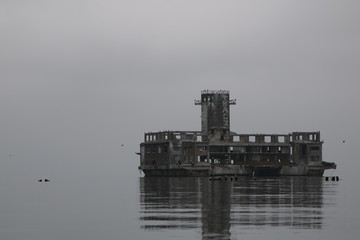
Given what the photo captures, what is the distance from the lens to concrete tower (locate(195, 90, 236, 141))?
609 ft

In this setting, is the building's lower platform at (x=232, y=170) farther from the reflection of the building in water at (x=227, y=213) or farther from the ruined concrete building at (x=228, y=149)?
the reflection of the building in water at (x=227, y=213)

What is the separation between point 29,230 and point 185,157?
12466 cm

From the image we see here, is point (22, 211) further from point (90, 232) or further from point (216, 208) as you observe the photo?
point (90, 232)

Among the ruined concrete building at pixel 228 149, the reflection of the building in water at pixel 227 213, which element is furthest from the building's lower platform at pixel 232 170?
the reflection of the building in water at pixel 227 213

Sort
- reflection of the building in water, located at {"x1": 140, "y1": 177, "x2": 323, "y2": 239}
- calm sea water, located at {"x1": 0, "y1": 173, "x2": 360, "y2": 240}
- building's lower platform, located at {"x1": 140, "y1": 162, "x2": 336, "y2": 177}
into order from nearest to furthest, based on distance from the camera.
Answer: calm sea water, located at {"x1": 0, "y1": 173, "x2": 360, "y2": 240}
reflection of the building in water, located at {"x1": 140, "y1": 177, "x2": 323, "y2": 239}
building's lower platform, located at {"x1": 140, "y1": 162, "x2": 336, "y2": 177}

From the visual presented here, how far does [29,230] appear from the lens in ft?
185

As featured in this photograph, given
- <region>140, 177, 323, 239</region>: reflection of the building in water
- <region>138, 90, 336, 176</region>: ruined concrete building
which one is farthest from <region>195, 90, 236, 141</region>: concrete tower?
<region>140, 177, 323, 239</region>: reflection of the building in water

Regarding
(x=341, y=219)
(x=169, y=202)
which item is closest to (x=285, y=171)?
(x=169, y=202)

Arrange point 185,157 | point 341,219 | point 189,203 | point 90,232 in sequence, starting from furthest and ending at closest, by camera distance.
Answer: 1. point 185,157
2. point 189,203
3. point 341,219
4. point 90,232

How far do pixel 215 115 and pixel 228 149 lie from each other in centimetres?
708

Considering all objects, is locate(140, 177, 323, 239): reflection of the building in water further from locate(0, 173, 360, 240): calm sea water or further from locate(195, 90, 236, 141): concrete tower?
locate(195, 90, 236, 141): concrete tower

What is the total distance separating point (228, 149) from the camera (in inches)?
7352

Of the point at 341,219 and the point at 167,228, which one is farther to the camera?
the point at 341,219

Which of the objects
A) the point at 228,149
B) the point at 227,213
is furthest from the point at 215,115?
the point at 227,213
